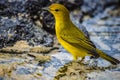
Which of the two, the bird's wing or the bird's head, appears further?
the bird's head

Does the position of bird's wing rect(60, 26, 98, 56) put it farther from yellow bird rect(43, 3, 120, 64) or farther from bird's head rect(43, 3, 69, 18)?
bird's head rect(43, 3, 69, 18)

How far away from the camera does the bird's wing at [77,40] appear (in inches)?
237

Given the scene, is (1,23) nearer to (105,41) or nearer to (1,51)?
(1,51)

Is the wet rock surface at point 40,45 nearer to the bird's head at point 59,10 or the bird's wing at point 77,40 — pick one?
the bird's wing at point 77,40

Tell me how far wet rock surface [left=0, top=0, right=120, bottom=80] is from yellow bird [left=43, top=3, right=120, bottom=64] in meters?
0.16

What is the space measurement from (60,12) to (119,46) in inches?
48.6

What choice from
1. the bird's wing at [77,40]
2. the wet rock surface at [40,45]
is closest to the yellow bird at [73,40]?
the bird's wing at [77,40]

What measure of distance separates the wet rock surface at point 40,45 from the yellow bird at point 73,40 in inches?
6.4

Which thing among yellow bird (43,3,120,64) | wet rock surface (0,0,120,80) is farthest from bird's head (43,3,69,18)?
wet rock surface (0,0,120,80)

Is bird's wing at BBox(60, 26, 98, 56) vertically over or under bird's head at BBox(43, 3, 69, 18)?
under

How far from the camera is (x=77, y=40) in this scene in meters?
6.18

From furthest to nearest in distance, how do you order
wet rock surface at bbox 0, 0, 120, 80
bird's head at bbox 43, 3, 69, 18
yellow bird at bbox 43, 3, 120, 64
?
1. bird's head at bbox 43, 3, 69, 18
2. yellow bird at bbox 43, 3, 120, 64
3. wet rock surface at bbox 0, 0, 120, 80

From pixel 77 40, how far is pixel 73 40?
59 mm

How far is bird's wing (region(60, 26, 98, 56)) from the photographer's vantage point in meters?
6.01
